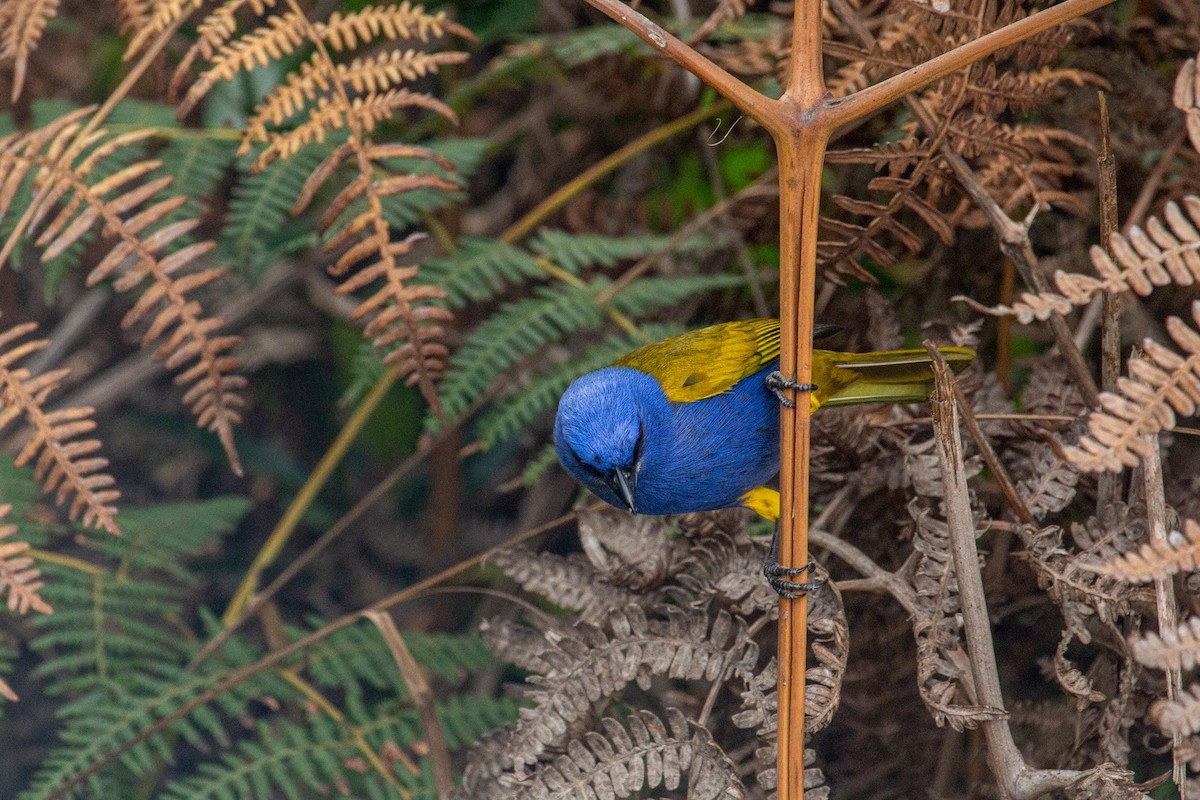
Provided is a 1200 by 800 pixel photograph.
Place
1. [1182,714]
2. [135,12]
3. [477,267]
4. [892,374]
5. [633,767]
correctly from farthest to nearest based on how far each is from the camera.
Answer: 1. [477,267]
2. [135,12]
3. [892,374]
4. [633,767]
5. [1182,714]

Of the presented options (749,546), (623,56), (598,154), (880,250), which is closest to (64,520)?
(598,154)

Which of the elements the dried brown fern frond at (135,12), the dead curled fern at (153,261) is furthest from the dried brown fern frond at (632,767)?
the dried brown fern frond at (135,12)

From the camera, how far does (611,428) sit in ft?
8.43

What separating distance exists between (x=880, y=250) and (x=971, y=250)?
651mm

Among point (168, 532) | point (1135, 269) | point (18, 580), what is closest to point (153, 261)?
point (18, 580)

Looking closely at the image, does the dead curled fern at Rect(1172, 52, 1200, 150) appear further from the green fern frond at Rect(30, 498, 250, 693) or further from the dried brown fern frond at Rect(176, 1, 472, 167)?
the green fern frond at Rect(30, 498, 250, 693)

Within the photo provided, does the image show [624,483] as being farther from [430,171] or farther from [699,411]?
[430,171]

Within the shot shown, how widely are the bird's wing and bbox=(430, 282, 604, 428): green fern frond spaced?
347mm

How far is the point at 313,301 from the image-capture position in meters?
4.58

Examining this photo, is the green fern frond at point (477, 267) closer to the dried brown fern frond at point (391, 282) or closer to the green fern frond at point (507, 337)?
the green fern frond at point (507, 337)

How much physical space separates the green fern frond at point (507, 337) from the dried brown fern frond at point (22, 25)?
121cm

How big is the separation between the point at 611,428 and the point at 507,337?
547 mm

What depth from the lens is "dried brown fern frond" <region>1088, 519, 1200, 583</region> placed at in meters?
1.43

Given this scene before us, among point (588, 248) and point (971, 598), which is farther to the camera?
point (588, 248)
